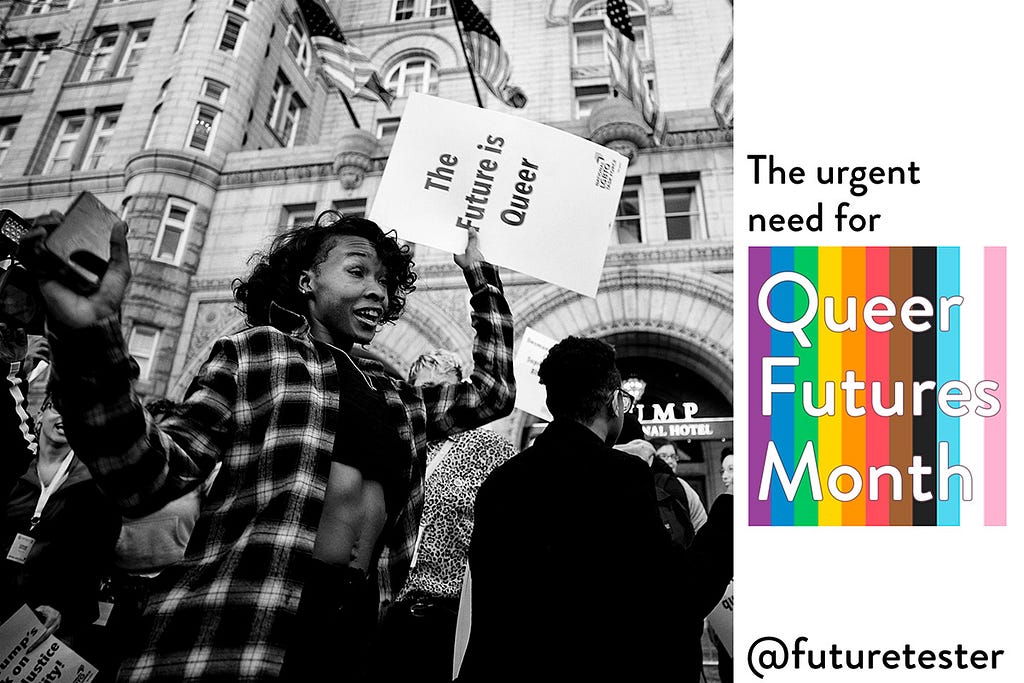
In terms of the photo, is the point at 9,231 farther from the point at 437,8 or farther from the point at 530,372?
the point at 437,8

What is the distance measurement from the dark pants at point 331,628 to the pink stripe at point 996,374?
125cm

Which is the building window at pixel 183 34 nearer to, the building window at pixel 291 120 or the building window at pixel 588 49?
the building window at pixel 291 120

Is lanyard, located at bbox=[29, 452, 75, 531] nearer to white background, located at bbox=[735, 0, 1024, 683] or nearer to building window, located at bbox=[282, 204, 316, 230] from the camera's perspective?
white background, located at bbox=[735, 0, 1024, 683]

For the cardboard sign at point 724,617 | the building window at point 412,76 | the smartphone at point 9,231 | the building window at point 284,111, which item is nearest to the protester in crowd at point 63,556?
the smartphone at point 9,231

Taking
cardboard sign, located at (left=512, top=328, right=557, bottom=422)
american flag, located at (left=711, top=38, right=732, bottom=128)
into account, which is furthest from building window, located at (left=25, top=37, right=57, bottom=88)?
cardboard sign, located at (left=512, top=328, right=557, bottom=422)

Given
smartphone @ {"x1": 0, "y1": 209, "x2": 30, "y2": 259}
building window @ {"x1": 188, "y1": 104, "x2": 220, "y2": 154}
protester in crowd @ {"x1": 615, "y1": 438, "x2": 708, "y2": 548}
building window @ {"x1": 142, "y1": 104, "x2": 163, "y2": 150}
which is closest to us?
smartphone @ {"x1": 0, "y1": 209, "x2": 30, "y2": 259}

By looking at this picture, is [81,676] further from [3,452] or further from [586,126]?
[586,126]

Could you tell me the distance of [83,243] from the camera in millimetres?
996

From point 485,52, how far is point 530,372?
7337mm

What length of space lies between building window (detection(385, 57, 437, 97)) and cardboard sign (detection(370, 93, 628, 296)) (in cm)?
1542

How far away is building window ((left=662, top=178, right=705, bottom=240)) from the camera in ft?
39.4

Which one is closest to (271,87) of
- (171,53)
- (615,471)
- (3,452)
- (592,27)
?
(171,53)

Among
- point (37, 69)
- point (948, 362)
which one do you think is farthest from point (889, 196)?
point (37, 69)

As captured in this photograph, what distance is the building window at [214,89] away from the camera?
14.4 meters
